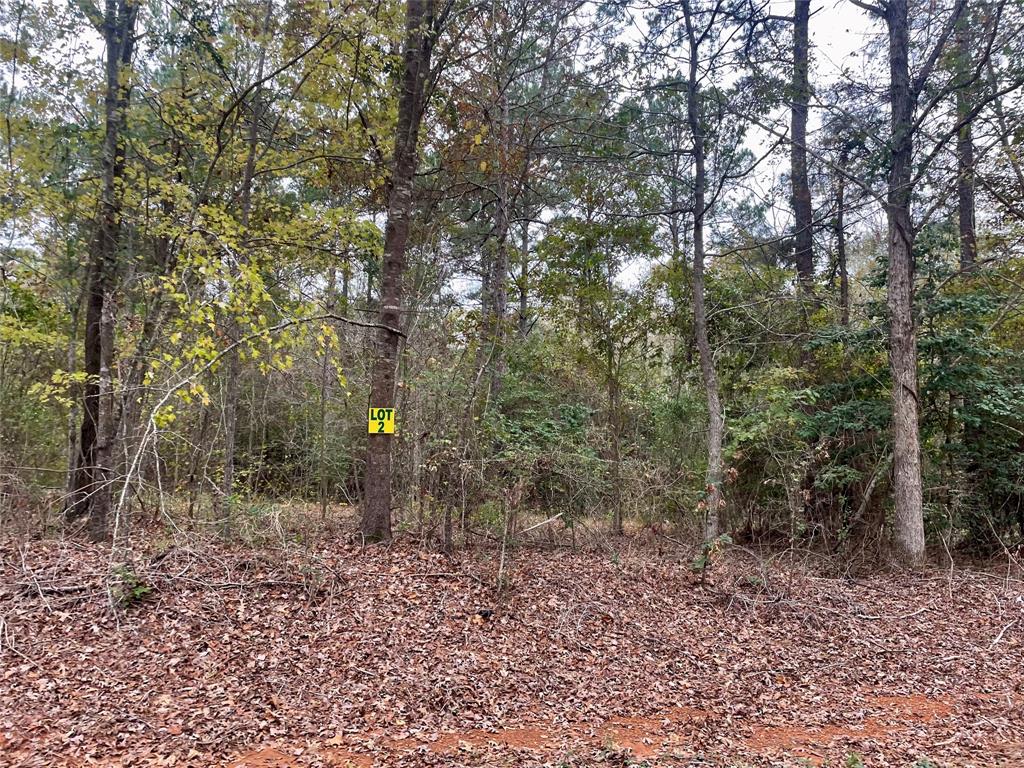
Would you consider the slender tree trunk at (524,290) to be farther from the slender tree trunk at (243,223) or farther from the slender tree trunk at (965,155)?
the slender tree trunk at (965,155)

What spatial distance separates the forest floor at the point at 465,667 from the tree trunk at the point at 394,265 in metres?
0.56

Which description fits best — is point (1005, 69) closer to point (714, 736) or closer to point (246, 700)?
point (714, 736)

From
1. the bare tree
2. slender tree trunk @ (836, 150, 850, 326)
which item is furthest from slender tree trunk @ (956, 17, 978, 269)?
the bare tree

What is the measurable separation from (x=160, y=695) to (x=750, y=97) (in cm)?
975

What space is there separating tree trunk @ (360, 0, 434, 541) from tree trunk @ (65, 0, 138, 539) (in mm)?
3050

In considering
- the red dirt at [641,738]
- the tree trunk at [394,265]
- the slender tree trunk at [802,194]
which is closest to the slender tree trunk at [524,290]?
the tree trunk at [394,265]

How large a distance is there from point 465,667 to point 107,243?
23.0 feet

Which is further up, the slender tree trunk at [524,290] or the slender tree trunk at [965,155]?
the slender tree trunk at [965,155]

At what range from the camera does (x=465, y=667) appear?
461 centimetres

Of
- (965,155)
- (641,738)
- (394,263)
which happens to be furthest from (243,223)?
(965,155)

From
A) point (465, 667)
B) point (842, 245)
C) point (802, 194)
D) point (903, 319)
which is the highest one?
point (802, 194)

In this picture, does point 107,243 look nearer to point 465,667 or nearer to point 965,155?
point 465,667

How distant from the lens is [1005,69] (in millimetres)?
7680

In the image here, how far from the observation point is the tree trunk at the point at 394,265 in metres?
6.80
